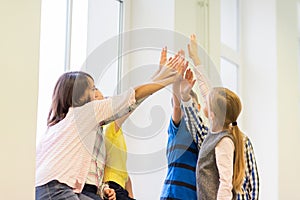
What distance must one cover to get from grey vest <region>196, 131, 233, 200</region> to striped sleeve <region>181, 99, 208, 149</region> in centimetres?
10

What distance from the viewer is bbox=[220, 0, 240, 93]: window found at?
3828mm

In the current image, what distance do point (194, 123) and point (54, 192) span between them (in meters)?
0.83

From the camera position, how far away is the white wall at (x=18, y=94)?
5.25 ft

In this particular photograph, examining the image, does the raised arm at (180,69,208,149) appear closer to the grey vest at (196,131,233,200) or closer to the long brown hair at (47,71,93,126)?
the grey vest at (196,131,233,200)

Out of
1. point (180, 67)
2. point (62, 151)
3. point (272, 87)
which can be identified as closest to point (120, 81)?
point (180, 67)

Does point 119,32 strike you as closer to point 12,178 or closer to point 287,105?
point 12,178

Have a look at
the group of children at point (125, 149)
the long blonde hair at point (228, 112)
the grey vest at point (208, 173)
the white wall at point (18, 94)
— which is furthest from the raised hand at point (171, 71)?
the white wall at point (18, 94)

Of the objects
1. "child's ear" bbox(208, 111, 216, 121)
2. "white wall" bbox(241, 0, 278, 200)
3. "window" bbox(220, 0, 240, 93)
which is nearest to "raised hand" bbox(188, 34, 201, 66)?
"child's ear" bbox(208, 111, 216, 121)

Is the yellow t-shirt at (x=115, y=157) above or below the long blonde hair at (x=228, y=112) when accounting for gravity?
below

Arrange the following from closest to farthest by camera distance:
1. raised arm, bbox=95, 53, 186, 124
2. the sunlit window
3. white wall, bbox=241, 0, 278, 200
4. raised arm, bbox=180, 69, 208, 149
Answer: raised arm, bbox=95, 53, 186, 124, the sunlit window, raised arm, bbox=180, 69, 208, 149, white wall, bbox=241, 0, 278, 200

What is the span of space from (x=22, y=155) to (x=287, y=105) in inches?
106

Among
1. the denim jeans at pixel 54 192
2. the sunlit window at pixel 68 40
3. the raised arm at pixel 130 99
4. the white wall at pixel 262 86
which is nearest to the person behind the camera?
the denim jeans at pixel 54 192

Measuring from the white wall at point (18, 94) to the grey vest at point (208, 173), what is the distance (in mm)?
919

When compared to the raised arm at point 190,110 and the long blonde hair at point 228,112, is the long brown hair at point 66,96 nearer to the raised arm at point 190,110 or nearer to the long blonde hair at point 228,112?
the raised arm at point 190,110
